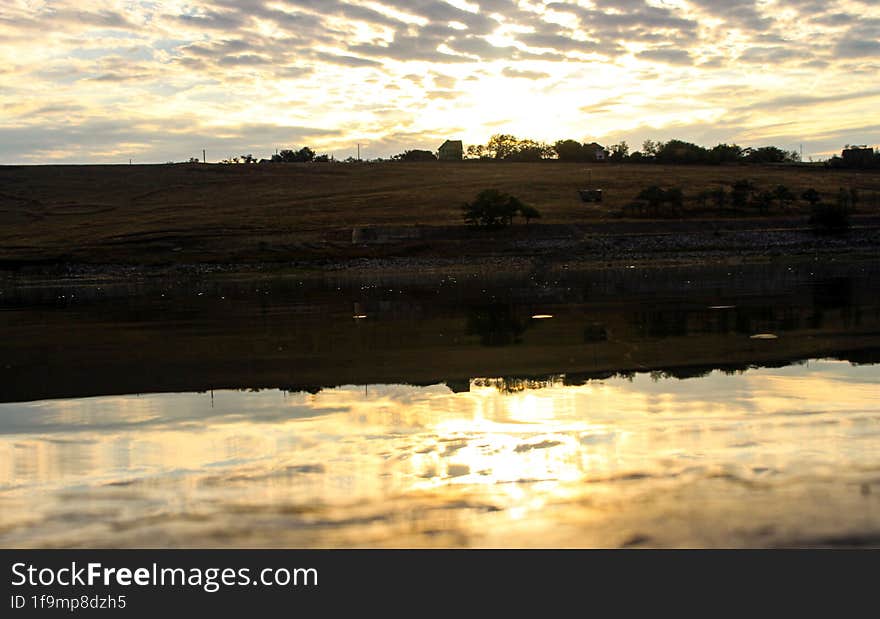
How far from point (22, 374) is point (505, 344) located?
9.93 metres

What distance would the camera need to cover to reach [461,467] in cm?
1036

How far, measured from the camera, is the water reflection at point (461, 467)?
27.0ft

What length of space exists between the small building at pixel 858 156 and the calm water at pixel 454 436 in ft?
414

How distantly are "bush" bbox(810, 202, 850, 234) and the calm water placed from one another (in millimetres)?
60889

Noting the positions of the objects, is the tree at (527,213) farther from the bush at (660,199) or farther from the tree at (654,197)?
the tree at (654,197)

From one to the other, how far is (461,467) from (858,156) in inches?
5868

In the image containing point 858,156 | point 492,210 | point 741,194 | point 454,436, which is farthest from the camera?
point 858,156

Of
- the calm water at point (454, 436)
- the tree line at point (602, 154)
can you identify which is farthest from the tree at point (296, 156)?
the calm water at point (454, 436)

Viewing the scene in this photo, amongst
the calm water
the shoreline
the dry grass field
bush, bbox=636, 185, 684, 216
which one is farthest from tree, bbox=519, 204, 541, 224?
the calm water

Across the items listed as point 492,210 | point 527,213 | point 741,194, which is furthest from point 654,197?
point 492,210

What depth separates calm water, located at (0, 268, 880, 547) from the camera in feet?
27.4

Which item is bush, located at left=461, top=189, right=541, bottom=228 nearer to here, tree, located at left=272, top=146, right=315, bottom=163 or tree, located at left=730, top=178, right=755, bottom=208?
tree, located at left=730, top=178, right=755, bottom=208

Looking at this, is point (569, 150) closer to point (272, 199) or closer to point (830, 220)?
point (272, 199)
